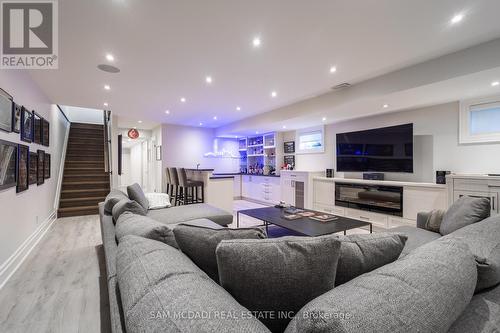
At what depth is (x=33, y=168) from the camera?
132 inches

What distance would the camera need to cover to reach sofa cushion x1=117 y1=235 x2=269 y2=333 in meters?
0.57

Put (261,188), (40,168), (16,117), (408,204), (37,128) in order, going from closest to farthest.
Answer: (16,117)
(37,128)
(40,168)
(408,204)
(261,188)

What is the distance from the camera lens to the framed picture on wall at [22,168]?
2.75 m

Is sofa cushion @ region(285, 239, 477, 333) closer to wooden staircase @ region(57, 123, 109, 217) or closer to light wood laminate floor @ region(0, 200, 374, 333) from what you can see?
light wood laminate floor @ region(0, 200, 374, 333)

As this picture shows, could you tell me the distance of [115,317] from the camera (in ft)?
2.85

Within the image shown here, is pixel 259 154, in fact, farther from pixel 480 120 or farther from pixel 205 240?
pixel 205 240

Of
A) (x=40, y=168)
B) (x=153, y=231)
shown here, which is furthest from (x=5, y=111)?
(x=153, y=231)

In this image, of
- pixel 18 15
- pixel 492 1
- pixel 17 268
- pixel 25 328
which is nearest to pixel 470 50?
pixel 492 1

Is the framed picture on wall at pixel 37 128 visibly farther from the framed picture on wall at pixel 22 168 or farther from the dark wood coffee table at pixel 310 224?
the dark wood coffee table at pixel 310 224

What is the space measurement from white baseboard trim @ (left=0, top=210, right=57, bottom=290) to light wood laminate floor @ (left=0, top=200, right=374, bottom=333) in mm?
50

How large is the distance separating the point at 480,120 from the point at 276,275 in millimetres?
4515

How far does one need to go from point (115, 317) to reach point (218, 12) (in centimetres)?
223

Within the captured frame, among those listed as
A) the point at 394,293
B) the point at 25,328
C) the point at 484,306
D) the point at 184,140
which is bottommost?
the point at 25,328

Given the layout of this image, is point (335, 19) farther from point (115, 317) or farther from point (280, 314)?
point (115, 317)
